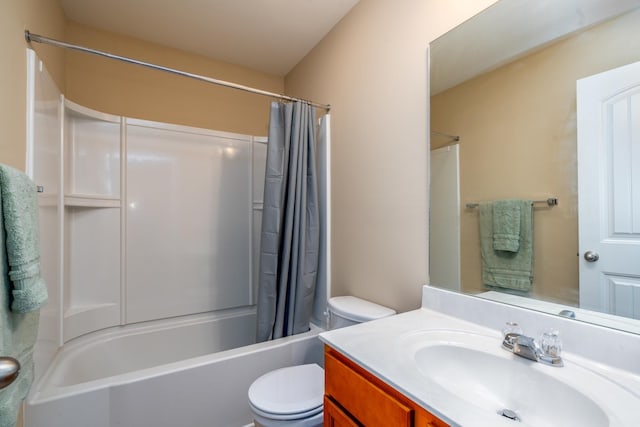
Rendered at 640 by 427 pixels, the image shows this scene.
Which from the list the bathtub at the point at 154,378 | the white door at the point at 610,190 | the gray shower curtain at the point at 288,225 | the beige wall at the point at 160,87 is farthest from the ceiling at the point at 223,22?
the bathtub at the point at 154,378

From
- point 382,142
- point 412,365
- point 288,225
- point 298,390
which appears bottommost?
point 298,390

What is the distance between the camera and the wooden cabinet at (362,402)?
2.21 feet

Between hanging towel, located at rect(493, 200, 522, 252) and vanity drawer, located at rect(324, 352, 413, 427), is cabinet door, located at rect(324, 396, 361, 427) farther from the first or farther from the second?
hanging towel, located at rect(493, 200, 522, 252)

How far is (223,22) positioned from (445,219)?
1.92 metres

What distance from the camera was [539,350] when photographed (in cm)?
82

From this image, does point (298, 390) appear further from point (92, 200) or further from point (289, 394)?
point (92, 200)

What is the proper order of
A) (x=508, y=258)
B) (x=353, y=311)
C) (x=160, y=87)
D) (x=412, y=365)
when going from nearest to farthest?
(x=412, y=365)
(x=508, y=258)
(x=353, y=311)
(x=160, y=87)

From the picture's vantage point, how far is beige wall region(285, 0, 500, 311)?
4.49 ft

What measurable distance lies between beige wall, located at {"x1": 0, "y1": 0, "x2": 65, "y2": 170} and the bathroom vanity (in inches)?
53.4

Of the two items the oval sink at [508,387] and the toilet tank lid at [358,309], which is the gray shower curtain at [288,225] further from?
the oval sink at [508,387]

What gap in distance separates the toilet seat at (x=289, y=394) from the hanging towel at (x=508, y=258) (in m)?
0.85

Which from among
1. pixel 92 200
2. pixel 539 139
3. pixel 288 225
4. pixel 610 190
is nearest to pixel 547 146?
pixel 539 139

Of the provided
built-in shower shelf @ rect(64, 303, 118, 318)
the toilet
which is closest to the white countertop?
the toilet

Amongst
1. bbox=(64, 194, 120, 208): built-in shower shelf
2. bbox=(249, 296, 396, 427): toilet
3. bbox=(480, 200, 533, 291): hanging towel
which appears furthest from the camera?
bbox=(64, 194, 120, 208): built-in shower shelf
